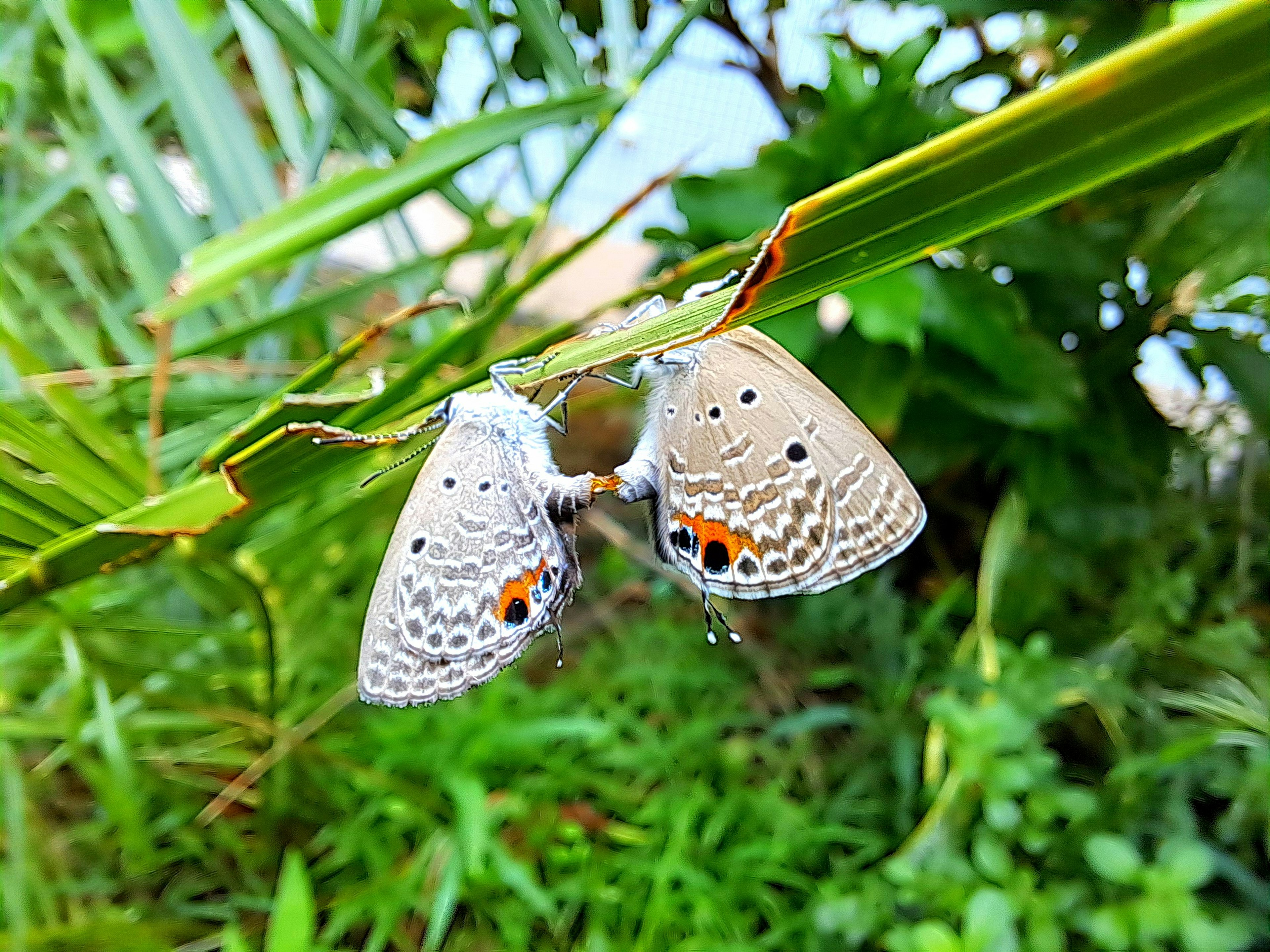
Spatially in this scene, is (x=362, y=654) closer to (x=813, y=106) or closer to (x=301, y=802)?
(x=301, y=802)

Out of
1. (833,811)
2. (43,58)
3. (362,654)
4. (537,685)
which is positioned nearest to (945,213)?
(362,654)

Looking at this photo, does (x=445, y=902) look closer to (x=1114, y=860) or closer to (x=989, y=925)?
(x=989, y=925)

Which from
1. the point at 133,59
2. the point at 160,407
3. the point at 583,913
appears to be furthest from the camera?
the point at 133,59

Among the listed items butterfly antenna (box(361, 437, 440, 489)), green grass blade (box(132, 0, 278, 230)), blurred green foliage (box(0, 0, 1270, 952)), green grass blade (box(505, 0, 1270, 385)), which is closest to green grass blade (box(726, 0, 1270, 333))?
green grass blade (box(505, 0, 1270, 385))

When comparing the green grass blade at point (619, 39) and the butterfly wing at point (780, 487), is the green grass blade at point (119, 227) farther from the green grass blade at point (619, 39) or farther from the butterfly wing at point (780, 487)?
the butterfly wing at point (780, 487)

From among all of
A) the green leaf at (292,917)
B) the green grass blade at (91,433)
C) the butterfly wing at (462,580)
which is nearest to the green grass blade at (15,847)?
the green leaf at (292,917)

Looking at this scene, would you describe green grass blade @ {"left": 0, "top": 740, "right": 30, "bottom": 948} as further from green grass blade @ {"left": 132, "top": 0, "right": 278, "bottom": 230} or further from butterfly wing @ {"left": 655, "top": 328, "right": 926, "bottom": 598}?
butterfly wing @ {"left": 655, "top": 328, "right": 926, "bottom": 598}

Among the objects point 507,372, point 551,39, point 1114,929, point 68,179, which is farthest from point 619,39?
point 1114,929
